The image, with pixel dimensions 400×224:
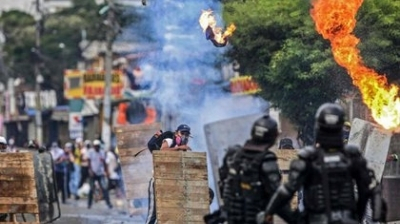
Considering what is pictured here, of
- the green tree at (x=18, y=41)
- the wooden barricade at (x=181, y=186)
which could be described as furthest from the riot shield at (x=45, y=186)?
the green tree at (x=18, y=41)

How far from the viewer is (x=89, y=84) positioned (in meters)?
49.6

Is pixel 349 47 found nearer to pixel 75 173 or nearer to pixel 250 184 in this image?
pixel 250 184

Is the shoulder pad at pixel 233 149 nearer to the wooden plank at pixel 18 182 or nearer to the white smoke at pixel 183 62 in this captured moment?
the wooden plank at pixel 18 182

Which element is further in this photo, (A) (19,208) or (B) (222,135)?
(B) (222,135)

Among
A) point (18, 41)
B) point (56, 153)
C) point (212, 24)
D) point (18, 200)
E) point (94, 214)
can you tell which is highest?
point (18, 41)

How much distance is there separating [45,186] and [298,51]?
4621 millimetres

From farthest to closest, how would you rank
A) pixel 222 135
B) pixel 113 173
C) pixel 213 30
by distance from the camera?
1. pixel 113 173
2. pixel 222 135
3. pixel 213 30

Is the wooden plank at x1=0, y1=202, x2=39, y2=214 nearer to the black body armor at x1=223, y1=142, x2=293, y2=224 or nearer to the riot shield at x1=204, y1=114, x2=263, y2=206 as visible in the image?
the black body armor at x1=223, y1=142, x2=293, y2=224

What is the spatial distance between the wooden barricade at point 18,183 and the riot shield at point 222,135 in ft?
22.0

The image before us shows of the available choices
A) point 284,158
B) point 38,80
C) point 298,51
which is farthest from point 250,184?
point 38,80

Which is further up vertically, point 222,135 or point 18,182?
point 222,135

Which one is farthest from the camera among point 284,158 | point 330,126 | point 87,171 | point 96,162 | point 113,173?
point 113,173

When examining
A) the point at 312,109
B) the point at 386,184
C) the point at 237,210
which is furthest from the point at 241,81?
the point at 237,210

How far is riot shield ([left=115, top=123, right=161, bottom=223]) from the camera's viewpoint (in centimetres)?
1889
